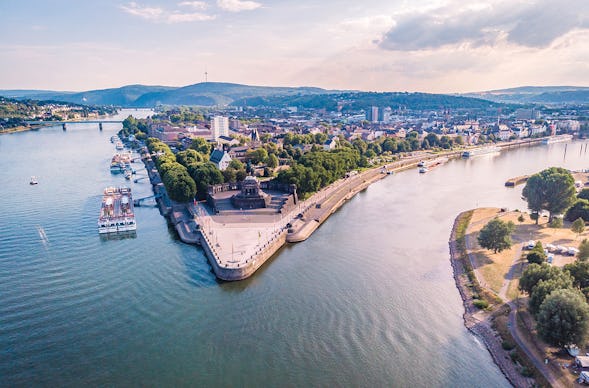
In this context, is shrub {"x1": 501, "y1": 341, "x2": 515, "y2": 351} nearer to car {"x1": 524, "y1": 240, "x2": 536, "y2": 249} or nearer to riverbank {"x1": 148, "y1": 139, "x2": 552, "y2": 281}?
car {"x1": 524, "y1": 240, "x2": 536, "y2": 249}

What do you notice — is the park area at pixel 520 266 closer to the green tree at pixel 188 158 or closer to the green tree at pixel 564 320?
the green tree at pixel 564 320

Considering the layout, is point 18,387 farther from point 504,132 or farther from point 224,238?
point 504,132

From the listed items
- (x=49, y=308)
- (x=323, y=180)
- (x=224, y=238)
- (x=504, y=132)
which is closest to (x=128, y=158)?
(x=323, y=180)

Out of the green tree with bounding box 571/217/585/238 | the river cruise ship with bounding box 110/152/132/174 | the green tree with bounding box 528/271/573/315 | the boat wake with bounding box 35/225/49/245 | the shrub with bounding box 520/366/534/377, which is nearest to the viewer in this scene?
the shrub with bounding box 520/366/534/377

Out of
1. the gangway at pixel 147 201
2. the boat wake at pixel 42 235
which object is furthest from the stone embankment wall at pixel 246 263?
the gangway at pixel 147 201

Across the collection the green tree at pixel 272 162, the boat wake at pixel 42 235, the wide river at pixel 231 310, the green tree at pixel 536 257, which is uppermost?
the green tree at pixel 272 162

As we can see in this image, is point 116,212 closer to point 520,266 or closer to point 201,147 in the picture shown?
point 201,147

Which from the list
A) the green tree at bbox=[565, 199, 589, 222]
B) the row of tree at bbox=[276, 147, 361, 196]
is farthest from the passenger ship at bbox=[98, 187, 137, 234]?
the green tree at bbox=[565, 199, 589, 222]
